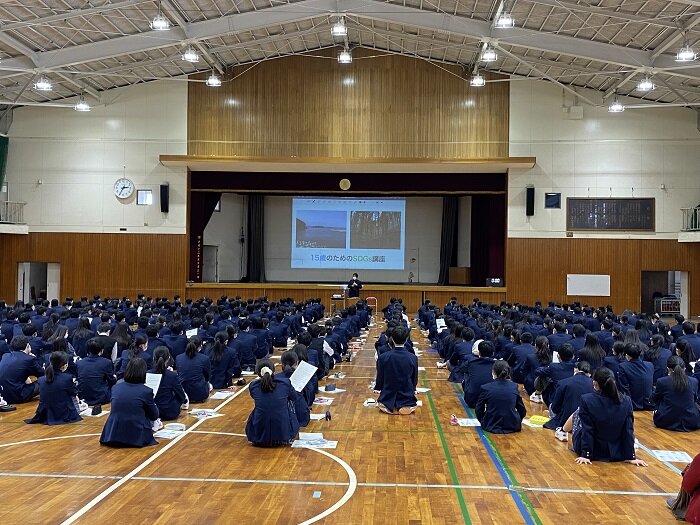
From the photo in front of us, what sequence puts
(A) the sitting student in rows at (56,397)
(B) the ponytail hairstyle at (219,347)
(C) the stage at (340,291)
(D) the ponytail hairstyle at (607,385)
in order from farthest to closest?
(C) the stage at (340,291), (B) the ponytail hairstyle at (219,347), (A) the sitting student in rows at (56,397), (D) the ponytail hairstyle at (607,385)

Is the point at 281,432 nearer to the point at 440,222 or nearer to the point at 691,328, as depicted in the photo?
the point at 691,328

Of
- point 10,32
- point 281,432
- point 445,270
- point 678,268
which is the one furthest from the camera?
point 445,270

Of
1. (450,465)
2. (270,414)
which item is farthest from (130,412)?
(450,465)

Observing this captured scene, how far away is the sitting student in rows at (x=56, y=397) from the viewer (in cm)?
798

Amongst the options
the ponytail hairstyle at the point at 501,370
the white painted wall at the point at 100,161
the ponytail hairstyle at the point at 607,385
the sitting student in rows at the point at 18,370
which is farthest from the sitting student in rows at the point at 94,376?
the white painted wall at the point at 100,161

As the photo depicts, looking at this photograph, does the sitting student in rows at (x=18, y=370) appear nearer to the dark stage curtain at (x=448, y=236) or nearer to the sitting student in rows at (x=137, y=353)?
the sitting student in rows at (x=137, y=353)

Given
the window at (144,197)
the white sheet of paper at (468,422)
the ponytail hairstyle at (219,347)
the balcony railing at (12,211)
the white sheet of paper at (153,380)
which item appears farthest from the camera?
the balcony railing at (12,211)

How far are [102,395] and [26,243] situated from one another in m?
19.3

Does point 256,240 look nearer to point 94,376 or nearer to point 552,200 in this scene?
point 552,200

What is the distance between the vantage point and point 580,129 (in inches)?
993

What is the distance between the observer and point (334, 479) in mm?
6074

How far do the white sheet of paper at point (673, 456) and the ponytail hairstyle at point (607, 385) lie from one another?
1137mm

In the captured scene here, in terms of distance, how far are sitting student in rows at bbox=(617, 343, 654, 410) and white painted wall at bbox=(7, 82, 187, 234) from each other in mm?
19664

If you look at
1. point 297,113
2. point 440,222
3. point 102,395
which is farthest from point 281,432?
point 440,222
